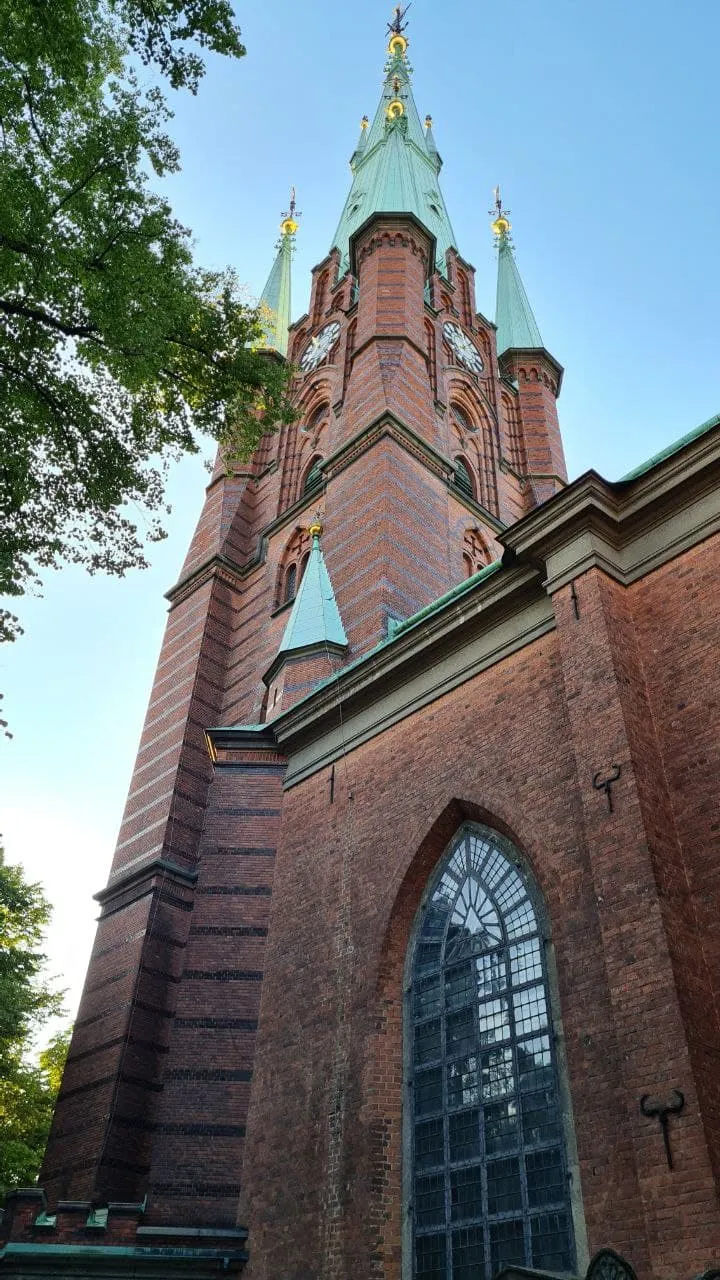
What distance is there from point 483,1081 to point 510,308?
97.8 feet

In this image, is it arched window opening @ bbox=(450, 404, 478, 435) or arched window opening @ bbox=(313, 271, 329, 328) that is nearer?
arched window opening @ bbox=(450, 404, 478, 435)

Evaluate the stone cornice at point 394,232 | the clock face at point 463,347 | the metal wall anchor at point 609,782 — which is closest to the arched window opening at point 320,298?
the stone cornice at point 394,232

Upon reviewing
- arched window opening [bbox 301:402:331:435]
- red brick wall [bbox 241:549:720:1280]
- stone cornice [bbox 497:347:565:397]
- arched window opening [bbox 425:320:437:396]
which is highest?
stone cornice [bbox 497:347:565:397]

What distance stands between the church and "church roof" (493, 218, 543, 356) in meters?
18.5

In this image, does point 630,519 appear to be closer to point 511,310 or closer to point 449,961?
point 449,961

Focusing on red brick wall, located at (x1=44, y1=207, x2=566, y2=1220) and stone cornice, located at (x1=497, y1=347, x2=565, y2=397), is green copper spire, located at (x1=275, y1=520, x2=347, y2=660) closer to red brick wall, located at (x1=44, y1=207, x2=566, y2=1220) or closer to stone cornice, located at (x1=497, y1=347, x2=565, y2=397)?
red brick wall, located at (x1=44, y1=207, x2=566, y2=1220)

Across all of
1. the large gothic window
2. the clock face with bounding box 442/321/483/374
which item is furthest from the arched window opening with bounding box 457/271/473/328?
the large gothic window

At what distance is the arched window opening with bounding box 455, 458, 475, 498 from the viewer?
77.0 feet

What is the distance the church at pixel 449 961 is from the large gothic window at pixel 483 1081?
0.03 m

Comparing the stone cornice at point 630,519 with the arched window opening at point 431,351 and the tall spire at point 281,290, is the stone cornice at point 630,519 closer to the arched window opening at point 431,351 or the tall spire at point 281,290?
the arched window opening at point 431,351

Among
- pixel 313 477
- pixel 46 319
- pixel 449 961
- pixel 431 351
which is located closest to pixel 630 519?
pixel 449 961

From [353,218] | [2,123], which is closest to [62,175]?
[2,123]

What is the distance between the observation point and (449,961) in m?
9.98

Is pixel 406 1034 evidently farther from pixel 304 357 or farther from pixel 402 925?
pixel 304 357
